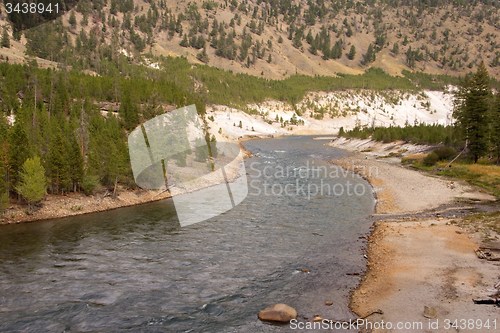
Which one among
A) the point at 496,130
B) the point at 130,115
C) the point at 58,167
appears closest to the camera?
the point at 58,167

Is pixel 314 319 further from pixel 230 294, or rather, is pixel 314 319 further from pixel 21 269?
pixel 21 269

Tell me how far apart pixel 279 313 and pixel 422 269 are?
8845 millimetres

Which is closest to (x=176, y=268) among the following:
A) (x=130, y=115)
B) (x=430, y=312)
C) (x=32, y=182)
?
(x=430, y=312)

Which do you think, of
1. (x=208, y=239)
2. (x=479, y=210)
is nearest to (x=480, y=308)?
(x=208, y=239)

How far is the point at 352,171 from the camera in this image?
5547 centimetres

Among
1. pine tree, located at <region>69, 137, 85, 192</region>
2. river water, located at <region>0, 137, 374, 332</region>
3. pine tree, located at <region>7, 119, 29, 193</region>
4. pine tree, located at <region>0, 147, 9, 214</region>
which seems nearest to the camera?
river water, located at <region>0, 137, 374, 332</region>

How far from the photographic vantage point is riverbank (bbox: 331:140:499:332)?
13.0 metres

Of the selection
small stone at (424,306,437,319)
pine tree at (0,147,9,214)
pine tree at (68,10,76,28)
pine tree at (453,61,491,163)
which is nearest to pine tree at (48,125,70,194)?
pine tree at (0,147,9,214)

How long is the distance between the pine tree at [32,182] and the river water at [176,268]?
2830 mm

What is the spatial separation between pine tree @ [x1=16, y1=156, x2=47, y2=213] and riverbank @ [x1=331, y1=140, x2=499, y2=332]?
29.0 meters

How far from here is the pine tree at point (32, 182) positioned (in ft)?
95.2

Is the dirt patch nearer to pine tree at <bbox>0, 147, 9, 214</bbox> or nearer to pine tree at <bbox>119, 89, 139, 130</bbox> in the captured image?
pine tree at <bbox>0, 147, 9, 214</bbox>

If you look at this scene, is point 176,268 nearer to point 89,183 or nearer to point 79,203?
point 79,203

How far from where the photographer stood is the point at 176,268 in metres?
18.9
